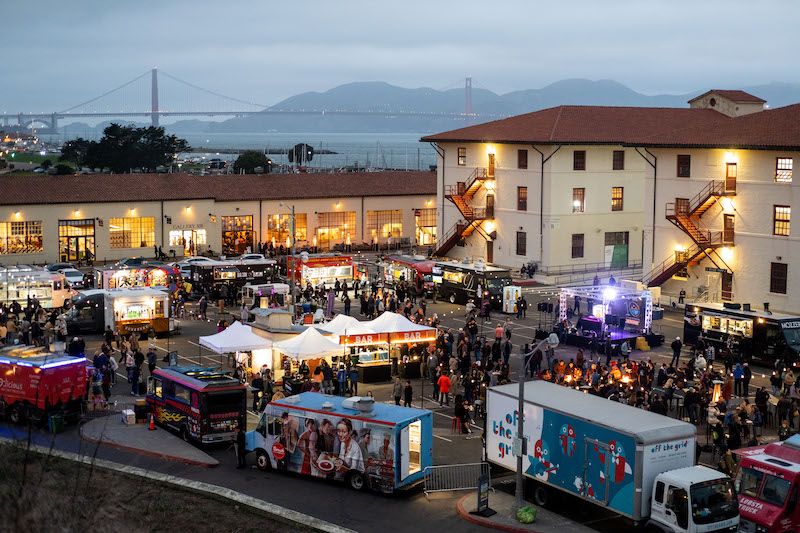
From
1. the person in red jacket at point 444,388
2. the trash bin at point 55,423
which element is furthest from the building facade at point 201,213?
the person in red jacket at point 444,388

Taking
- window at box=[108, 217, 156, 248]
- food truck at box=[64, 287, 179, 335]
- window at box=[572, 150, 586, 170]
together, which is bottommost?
food truck at box=[64, 287, 179, 335]

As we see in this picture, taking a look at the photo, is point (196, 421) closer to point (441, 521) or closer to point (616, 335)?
point (441, 521)

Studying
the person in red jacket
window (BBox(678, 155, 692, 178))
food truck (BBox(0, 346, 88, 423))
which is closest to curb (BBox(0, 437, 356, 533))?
food truck (BBox(0, 346, 88, 423))

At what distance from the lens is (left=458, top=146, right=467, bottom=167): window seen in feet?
234

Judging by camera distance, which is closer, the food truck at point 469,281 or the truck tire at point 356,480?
the truck tire at point 356,480

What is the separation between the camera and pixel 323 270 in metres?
58.4

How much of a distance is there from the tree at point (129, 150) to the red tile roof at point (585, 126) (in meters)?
51.2

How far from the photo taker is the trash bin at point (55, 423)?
101ft

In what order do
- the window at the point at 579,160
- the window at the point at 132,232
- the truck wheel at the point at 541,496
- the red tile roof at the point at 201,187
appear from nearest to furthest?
the truck wheel at the point at 541,496
the window at the point at 579,160
the red tile roof at the point at 201,187
the window at the point at 132,232

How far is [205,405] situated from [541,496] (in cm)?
941

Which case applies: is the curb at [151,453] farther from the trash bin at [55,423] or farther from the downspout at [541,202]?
the downspout at [541,202]

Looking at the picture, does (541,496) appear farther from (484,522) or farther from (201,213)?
(201,213)

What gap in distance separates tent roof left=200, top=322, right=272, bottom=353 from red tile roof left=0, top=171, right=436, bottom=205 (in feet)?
116

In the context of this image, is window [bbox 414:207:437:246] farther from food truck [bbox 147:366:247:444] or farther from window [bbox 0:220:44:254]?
food truck [bbox 147:366:247:444]
